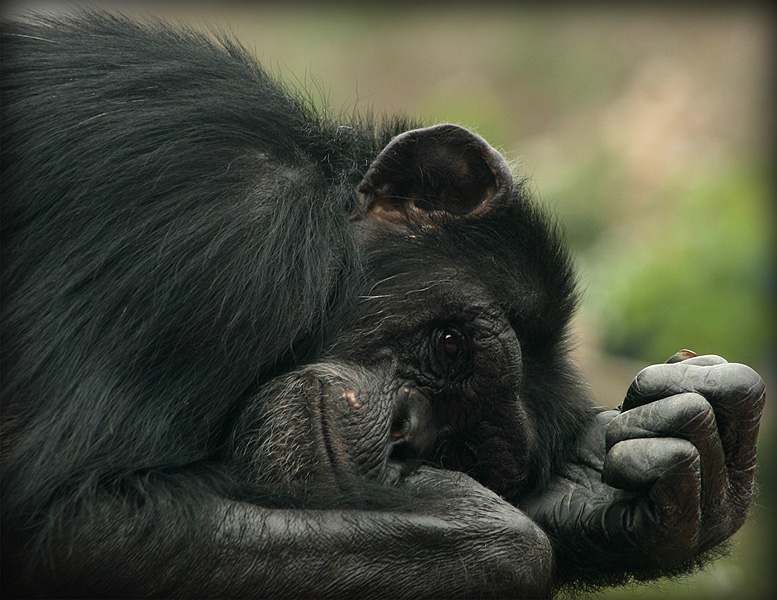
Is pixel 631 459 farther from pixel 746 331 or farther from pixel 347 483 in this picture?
pixel 746 331

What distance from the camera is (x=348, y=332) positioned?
3.49 m

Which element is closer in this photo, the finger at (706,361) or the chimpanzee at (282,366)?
the chimpanzee at (282,366)

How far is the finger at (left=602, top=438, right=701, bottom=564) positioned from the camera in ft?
10.9

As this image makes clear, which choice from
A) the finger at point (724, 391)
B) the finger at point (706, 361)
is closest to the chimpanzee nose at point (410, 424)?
the finger at point (724, 391)

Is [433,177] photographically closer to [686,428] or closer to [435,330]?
[435,330]

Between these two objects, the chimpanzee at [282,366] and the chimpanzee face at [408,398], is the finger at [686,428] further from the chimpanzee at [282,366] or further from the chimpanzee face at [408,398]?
the chimpanzee face at [408,398]

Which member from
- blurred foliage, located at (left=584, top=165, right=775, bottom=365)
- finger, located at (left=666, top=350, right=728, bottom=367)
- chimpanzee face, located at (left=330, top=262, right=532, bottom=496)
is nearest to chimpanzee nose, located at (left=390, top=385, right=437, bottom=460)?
chimpanzee face, located at (left=330, top=262, right=532, bottom=496)

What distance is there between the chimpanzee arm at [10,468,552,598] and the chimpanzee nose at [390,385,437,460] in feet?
1.17

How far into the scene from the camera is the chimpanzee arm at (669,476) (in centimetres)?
337

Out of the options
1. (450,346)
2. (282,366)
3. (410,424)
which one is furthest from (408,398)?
(282,366)

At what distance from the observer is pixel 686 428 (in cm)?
336

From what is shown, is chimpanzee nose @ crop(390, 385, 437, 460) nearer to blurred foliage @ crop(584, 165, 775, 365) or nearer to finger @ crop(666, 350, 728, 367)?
finger @ crop(666, 350, 728, 367)

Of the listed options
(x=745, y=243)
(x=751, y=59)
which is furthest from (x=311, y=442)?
(x=751, y=59)

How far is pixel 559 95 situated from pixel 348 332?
578 inches
